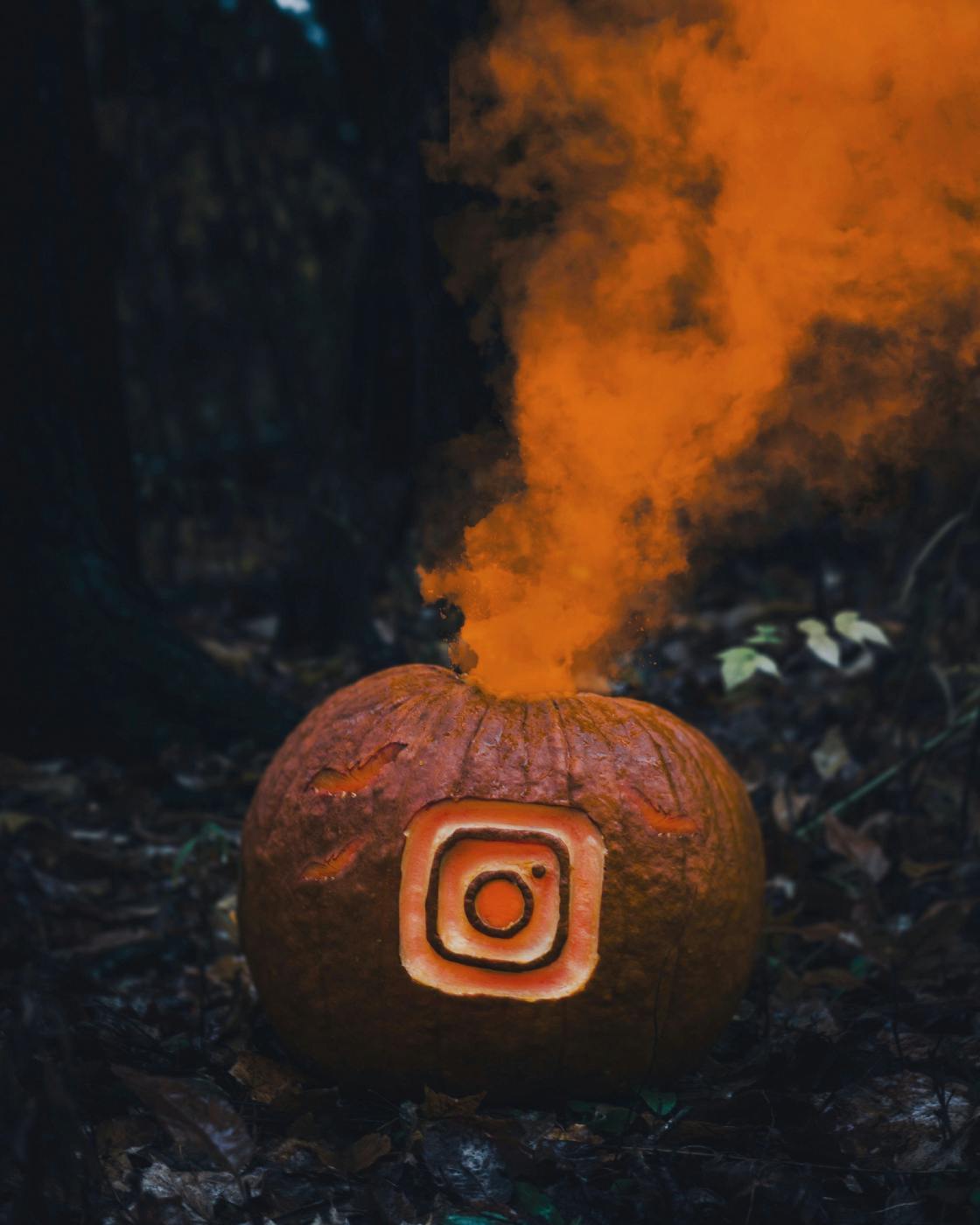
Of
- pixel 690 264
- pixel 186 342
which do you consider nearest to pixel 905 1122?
pixel 690 264

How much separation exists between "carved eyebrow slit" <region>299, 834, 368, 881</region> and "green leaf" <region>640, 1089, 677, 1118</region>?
0.78 metres

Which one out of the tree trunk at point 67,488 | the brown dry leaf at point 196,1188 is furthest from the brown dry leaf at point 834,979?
the tree trunk at point 67,488

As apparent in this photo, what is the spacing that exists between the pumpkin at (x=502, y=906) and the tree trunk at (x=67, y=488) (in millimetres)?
1840

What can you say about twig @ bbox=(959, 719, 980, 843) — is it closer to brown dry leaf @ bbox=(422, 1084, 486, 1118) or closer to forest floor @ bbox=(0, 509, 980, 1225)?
forest floor @ bbox=(0, 509, 980, 1225)

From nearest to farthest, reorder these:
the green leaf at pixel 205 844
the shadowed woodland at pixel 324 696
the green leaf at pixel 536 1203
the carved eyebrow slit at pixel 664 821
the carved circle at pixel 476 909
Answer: the green leaf at pixel 536 1203
the shadowed woodland at pixel 324 696
the carved circle at pixel 476 909
the carved eyebrow slit at pixel 664 821
the green leaf at pixel 205 844

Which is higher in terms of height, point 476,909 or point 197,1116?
point 476,909

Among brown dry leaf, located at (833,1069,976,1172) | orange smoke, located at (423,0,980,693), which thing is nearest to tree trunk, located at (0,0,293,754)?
orange smoke, located at (423,0,980,693)

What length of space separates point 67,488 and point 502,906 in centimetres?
253

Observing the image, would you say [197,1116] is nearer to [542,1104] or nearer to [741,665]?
[542,1104]

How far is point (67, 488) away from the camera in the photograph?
13.1ft

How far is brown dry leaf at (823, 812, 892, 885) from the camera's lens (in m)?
3.33

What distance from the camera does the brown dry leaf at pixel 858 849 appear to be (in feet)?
10.9

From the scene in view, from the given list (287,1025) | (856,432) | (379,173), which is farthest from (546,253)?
(379,173)

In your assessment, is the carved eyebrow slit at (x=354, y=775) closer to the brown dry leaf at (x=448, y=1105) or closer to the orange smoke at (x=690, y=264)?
the orange smoke at (x=690, y=264)
